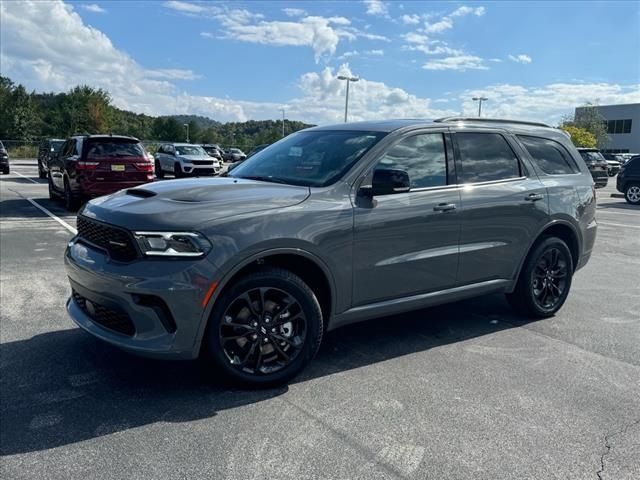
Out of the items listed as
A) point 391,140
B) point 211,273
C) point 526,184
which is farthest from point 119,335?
point 526,184

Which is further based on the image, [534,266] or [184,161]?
[184,161]

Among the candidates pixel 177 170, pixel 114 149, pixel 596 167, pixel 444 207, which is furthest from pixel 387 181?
pixel 596 167

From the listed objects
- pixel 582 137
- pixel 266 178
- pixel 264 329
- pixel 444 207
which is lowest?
pixel 264 329

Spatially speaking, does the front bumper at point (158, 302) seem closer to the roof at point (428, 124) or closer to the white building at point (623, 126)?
the roof at point (428, 124)

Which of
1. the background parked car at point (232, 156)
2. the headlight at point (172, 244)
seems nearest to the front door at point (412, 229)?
the headlight at point (172, 244)

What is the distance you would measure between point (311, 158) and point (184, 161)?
21.3 m

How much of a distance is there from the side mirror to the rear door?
862mm

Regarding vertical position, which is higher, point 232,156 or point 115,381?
point 232,156

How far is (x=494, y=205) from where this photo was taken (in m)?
4.66

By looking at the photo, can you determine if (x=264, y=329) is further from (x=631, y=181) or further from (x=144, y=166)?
(x=631, y=181)

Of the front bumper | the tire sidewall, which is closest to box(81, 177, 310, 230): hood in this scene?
the front bumper

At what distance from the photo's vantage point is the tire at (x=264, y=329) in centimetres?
338

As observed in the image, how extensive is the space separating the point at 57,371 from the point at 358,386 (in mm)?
2083

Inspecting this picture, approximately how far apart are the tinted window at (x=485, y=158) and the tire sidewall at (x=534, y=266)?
727 mm
